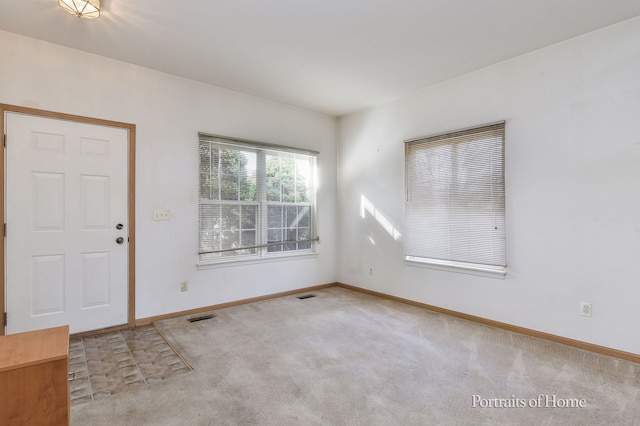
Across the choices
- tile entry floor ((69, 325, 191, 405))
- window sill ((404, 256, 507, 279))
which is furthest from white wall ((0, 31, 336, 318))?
window sill ((404, 256, 507, 279))

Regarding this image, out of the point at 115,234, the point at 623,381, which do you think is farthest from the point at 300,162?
the point at 623,381

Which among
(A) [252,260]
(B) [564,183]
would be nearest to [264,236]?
(A) [252,260]

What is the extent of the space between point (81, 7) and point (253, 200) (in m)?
2.52

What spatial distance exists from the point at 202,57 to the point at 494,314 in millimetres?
3944

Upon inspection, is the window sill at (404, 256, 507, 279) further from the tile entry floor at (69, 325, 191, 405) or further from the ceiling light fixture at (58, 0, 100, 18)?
the ceiling light fixture at (58, 0, 100, 18)

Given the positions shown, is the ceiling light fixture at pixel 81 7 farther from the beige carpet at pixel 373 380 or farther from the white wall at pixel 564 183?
the white wall at pixel 564 183

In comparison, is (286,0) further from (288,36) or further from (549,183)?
(549,183)

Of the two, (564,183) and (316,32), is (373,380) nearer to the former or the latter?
(564,183)

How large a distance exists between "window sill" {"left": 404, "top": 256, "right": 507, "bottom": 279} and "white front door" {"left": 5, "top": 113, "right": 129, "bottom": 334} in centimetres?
330

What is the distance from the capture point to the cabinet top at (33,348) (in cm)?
134

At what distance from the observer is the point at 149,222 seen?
3.50 meters

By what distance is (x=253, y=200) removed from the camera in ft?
14.2

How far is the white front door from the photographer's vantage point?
2.84m

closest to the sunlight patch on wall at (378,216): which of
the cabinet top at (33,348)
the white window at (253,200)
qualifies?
the white window at (253,200)
